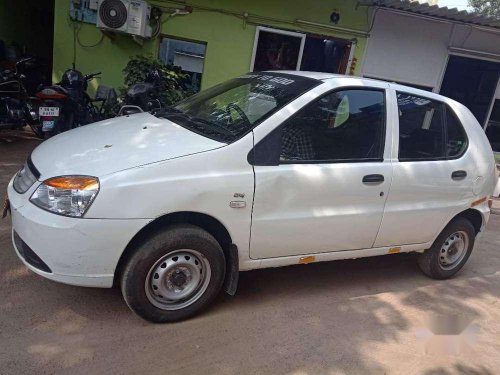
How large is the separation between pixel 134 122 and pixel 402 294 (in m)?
2.73

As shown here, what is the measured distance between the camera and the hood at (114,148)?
2.80 metres

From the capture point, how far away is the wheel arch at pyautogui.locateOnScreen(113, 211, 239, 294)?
2.84 metres

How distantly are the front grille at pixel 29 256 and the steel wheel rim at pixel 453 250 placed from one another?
3420 millimetres

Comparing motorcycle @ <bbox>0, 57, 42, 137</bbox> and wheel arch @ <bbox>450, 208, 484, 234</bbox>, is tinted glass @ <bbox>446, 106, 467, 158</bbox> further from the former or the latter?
motorcycle @ <bbox>0, 57, 42, 137</bbox>

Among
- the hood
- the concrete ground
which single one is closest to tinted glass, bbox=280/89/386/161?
the hood

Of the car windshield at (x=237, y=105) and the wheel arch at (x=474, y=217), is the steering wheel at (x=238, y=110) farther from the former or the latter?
the wheel arch at (x=474, y=217)

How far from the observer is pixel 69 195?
2.67 metres

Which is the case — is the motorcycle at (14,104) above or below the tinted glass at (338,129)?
below

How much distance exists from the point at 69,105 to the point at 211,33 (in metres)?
3.10

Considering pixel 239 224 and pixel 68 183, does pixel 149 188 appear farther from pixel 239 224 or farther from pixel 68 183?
pixel 239 224

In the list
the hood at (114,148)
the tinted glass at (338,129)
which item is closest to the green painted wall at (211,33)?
the hood at (114,148)

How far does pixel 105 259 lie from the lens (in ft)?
8.97

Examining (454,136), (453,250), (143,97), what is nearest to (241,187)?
(454,136)

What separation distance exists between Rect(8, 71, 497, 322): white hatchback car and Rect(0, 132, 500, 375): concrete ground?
10.5 inches
